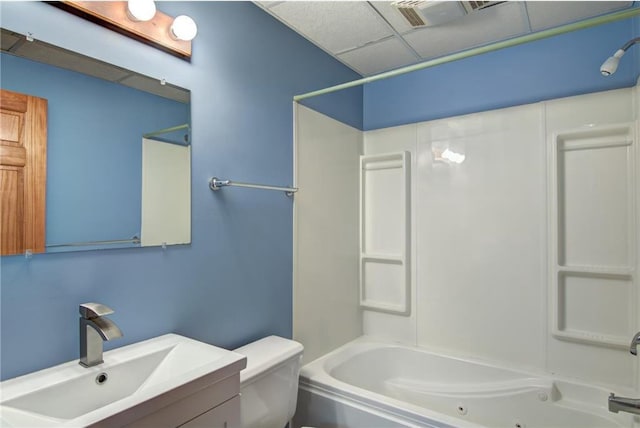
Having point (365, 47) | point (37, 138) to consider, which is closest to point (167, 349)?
point (37, 138)

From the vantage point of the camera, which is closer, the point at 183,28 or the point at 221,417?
the point at 221,417

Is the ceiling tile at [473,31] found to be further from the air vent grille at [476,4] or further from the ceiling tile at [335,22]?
the ceiling tile at [335,22]

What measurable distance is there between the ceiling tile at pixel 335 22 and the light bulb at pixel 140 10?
75cm

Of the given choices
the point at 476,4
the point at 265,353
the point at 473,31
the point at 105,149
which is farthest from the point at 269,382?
the point at 473,31

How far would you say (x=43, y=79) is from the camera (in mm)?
1062

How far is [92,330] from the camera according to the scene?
1.07m

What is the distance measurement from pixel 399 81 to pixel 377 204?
91 cm

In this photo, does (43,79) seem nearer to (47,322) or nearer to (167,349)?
(47,322)

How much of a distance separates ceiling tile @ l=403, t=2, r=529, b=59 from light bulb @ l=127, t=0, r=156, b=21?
1440 mm

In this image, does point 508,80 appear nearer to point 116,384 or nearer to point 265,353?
point 265,353

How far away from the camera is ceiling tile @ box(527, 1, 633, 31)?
179 centimetres

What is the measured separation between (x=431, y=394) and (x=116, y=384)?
1.89 meters

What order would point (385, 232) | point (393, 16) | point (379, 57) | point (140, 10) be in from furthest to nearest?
point (385, 232)
point (379, 57)
point (393, 16)
point (140, 10)

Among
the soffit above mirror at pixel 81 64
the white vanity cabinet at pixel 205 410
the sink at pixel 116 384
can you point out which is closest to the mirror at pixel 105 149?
the soffit above mirror at pixel 81 64
